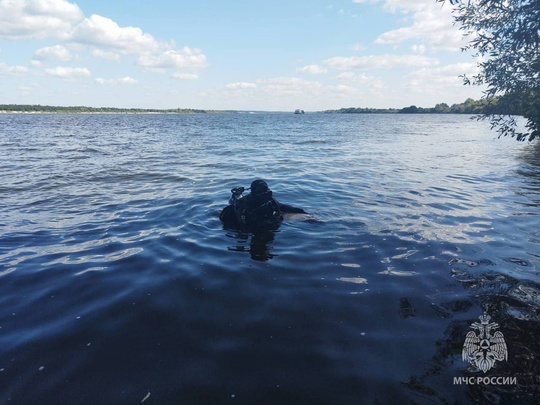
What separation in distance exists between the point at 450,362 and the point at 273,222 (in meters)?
5.93

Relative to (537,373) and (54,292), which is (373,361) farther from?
(54,292)

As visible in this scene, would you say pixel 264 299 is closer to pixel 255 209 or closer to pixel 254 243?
pixel 254 243

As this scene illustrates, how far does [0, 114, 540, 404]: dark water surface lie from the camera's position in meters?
4.12

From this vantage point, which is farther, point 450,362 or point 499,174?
point 499,174

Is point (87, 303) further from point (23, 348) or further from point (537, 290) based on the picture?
point (537, 290)

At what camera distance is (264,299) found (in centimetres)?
600

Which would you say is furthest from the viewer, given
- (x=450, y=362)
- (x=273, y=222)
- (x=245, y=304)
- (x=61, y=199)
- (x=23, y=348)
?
(x=61, y=199)

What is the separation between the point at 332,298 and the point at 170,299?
281cm

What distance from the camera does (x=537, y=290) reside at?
6047mm

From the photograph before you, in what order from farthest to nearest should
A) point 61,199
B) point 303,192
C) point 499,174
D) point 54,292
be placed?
point 499,174 → point 303,192 → point 61,199 → point 54,292

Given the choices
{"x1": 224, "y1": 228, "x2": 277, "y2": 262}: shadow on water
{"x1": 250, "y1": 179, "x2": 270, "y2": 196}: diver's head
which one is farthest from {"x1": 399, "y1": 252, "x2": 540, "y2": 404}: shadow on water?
{"x1": 250, "y1": 179, "x2": 270, "y2": 196}: diver's head

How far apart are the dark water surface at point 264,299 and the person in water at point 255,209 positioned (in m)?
0.51

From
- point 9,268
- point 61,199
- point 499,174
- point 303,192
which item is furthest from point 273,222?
point 499,174

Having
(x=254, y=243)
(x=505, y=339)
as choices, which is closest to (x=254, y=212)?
(x=254, y=243)
